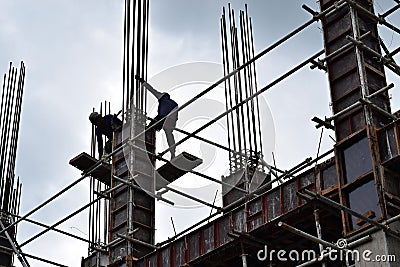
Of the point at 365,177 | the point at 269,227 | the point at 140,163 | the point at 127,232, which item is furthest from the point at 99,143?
the point at 365,177

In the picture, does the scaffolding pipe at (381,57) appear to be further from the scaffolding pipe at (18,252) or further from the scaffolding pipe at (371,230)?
the scaffolding pipe at (18,252)

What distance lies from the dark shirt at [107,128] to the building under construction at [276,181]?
2.12ft

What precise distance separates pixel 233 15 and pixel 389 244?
14855mm

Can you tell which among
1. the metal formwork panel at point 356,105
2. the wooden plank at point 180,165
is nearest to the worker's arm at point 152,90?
the wooden plank at point 180,165

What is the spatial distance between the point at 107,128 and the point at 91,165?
227 cm

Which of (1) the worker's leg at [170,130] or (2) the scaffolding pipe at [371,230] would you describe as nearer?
(2) the scaffolding pipe at [371,230]

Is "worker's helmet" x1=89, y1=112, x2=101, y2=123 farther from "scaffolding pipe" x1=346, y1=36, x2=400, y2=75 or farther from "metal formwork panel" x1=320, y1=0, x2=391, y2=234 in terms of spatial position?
"scaffolding pipe" x1=346, y1=36, x2=400, y2=75

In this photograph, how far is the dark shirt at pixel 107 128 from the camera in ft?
95.2

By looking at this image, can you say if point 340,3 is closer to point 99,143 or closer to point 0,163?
point 99,143

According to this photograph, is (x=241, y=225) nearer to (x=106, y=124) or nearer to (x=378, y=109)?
(x=378, y=109)

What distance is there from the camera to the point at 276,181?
75.6 feet

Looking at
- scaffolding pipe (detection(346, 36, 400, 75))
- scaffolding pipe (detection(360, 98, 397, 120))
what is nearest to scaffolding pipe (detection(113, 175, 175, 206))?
scaffolding pipe (detection(346, 36, 400, 75))

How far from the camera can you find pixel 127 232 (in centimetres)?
2517

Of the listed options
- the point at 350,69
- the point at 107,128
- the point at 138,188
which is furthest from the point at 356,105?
the point at 107,128
